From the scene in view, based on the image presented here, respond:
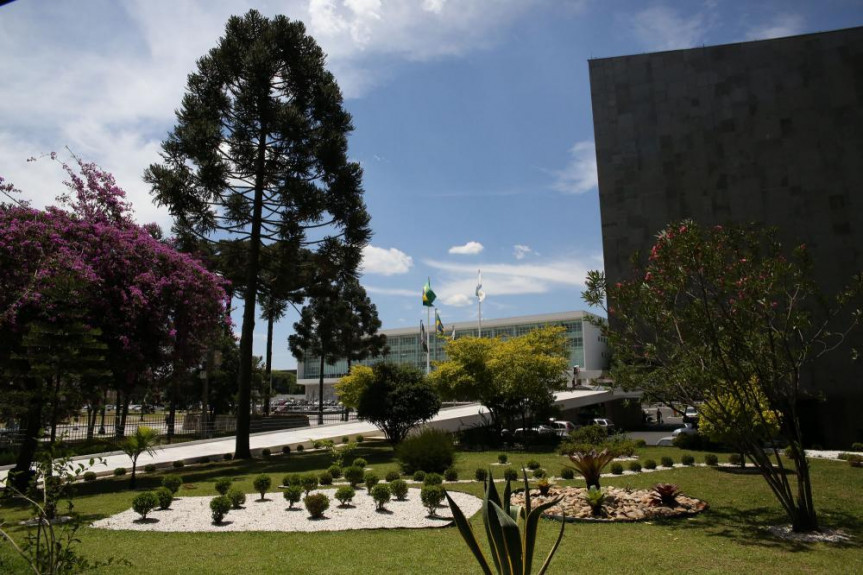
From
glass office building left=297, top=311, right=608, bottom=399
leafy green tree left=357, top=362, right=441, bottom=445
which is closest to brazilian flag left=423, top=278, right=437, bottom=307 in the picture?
glass office building left=297, top=311, right=608, bottom=399

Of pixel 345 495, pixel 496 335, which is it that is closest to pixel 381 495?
pixel 345 495

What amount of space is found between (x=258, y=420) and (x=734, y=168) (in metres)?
34.0

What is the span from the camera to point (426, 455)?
17.0 meters

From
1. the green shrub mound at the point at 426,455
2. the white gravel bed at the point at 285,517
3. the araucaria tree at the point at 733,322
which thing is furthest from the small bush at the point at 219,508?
the araucaria tree at the point at 733,322

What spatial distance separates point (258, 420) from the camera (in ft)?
120

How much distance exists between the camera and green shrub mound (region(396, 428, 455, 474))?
1706 centimetres

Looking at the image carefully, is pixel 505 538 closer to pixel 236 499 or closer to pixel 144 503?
pixel 144 503

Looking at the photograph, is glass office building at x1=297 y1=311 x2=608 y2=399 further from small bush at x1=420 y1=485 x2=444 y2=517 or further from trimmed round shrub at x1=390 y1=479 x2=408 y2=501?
small bush at x1=420 y1=485 x2=444 y2=517

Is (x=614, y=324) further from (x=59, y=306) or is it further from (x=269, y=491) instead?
(x=59, y=306)

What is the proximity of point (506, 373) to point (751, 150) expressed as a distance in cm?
1988

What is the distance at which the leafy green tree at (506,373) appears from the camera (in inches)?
1102

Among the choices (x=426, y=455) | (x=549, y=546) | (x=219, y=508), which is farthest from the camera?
(x=426, y=455)

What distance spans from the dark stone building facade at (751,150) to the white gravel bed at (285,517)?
26.5 m

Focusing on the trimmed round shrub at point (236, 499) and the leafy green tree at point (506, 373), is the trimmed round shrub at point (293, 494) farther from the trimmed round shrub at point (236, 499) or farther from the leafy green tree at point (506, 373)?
the leafy green tree at point (506, 373)
